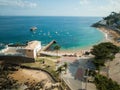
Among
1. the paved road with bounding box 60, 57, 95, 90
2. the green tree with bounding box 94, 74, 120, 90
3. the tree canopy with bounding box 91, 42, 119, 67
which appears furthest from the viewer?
the tree canopy with bounding box 91, 42, 119, 67

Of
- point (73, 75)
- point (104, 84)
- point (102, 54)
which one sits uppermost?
point (102, 54)

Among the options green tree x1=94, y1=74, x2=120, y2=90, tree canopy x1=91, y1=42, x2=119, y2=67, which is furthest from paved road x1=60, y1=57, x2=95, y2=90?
tree canopy x1=91, y1=42, x2=119, y2=67

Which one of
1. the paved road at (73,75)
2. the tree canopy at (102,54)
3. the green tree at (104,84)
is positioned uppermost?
the tree canopy at (102,54)

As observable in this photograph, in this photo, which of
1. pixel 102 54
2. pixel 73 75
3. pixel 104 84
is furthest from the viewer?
pixel 102 54

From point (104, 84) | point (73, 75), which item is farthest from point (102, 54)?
point (104, 84)

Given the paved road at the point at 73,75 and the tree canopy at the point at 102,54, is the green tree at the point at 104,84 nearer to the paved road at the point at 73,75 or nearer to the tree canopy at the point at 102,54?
the paved road at the point at 73,75

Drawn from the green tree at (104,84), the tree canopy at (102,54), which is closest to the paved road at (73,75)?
the green tree at (104,84)

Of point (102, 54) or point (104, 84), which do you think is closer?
point (104, 84)

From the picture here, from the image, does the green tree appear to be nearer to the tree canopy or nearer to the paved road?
the paved road

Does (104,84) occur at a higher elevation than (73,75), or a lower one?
→ higher

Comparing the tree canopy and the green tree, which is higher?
the tree canopy

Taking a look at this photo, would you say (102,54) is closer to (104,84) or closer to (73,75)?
(73,75)
